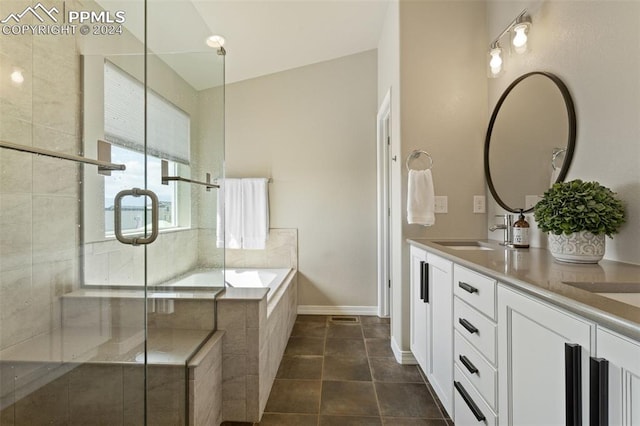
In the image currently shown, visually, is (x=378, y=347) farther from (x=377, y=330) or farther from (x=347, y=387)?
(x=347, y=387)

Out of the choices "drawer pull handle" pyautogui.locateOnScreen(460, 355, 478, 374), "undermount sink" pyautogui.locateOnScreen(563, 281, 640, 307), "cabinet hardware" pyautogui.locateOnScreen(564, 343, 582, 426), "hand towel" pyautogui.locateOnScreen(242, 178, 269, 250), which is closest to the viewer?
"cabinet hardware" pyautogui.locateOnScreen(564, 343, 582, 426)

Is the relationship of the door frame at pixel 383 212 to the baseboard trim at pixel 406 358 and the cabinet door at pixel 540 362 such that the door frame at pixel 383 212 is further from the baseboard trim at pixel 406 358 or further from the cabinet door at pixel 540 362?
the cabinet door at pixel 540 362

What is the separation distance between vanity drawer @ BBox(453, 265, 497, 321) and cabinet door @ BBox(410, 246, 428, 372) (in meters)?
0.43

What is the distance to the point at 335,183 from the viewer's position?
3.27 metres

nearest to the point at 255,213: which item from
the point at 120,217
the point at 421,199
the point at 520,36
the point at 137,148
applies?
the point at 137,148

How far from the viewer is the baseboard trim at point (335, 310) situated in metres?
3.25

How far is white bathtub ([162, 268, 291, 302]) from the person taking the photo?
1.81 metres

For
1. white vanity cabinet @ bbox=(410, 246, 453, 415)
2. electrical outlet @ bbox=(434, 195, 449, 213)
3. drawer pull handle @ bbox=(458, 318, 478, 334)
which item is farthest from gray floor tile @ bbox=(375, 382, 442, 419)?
electrical outlet @ bbox=(434, 195, 449, 213)

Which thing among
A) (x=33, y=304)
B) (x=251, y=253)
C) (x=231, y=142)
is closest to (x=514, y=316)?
(x=33, y=304)

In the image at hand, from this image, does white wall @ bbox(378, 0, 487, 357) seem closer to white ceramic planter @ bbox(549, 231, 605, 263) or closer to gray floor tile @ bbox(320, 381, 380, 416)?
gray floor tile @ bbox(320, 381, 380, 416)

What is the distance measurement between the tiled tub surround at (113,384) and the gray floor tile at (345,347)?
1.11 m

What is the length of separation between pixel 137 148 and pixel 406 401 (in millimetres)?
2176

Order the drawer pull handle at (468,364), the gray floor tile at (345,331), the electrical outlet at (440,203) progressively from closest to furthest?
the drawer pull handle at (468,364) → the electrical outlet at (440,203) → the gray floor tile at (345,331)

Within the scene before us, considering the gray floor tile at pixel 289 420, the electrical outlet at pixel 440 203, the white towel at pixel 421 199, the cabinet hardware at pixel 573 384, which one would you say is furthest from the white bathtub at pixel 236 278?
the cabinet hardware at pixel 573 384
